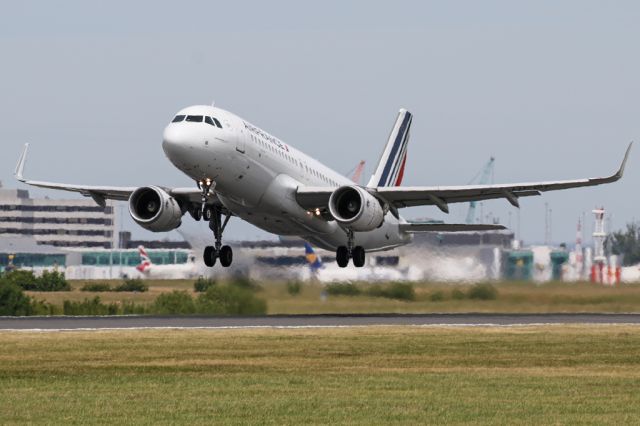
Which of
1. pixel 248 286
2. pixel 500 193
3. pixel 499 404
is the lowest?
pixel 499 404

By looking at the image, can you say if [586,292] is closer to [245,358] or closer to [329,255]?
[329,255]

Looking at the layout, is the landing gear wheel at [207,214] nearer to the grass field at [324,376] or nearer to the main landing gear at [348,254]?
the grass field at [324,376]

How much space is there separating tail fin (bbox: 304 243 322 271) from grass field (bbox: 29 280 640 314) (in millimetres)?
1187

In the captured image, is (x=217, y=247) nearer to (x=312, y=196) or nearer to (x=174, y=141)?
(x=312, y=196)

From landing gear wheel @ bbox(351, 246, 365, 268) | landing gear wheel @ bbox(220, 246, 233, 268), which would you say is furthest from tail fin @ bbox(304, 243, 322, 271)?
landing gear wheel @ bbox(220, 246, 233, 268)

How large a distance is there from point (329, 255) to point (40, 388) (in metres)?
30.7

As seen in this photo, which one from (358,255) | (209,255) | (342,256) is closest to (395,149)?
(358,255)

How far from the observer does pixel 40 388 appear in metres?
29.4

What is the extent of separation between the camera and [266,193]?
46.7 metres

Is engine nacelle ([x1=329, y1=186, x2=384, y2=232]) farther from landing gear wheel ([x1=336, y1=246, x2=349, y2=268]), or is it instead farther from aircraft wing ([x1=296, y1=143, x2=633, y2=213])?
landing gear wheel ([x1=336, y1=246, x2=349, y2=268])

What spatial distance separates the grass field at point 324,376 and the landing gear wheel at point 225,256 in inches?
253

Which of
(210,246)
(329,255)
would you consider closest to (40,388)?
(210,246)

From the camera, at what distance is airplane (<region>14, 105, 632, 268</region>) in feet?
143

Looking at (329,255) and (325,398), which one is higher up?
(329,255)
